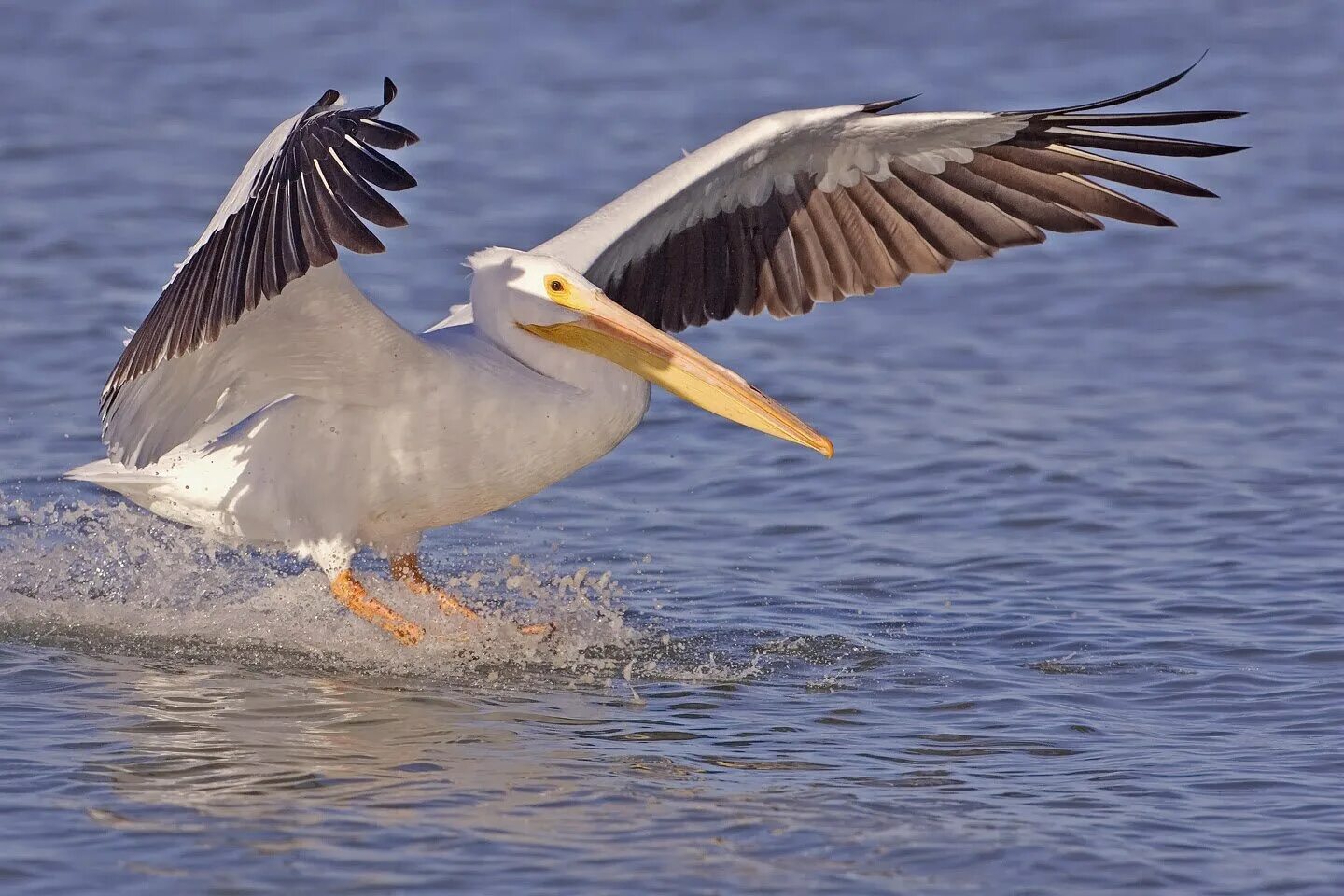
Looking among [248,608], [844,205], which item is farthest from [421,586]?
[844,205]

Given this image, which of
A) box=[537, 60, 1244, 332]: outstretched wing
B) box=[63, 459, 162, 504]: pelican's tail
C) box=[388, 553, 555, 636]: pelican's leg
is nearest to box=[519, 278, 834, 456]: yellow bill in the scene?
box=[537, 60, 1244, 332]: outstretched wing

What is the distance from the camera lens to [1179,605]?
7.04 metres

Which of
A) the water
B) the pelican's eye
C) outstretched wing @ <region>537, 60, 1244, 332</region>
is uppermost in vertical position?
outstretched wing @ <region>537, 60, 1244, 332</region>

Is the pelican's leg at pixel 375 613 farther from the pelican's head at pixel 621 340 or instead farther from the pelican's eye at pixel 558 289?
the pelican's eye at pixel 558 289

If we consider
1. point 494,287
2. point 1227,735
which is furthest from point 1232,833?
point 494,287

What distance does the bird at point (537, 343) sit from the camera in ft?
19.9

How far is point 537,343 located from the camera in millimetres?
6340

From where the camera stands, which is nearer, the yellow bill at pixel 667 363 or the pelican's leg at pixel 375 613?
the yellow bill at pixel 667 363

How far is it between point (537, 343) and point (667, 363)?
0.43 meters

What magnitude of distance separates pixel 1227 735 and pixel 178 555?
3662mm

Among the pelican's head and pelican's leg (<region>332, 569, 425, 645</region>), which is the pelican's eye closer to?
the pelican's head

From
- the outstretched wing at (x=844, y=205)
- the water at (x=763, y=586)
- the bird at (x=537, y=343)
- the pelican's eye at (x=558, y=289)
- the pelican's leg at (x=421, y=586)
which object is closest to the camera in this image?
the water at (x=763, y=586)

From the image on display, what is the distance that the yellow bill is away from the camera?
6156 millimetres

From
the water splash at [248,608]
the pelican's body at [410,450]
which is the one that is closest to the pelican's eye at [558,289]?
the pelican's body at [410,450]
